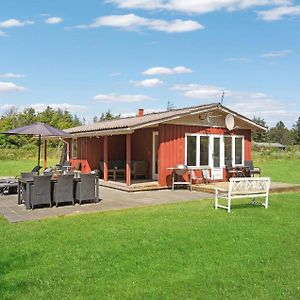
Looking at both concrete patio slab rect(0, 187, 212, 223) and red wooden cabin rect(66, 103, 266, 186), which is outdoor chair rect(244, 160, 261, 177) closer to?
red wooden cabin rect(66, 103, 266, 186)

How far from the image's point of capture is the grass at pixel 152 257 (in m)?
4.39

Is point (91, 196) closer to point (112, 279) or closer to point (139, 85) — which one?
point (112, 279)

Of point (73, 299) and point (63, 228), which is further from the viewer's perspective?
point (63, 228)

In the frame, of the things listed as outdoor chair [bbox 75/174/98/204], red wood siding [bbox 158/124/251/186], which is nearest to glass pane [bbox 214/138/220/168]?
red wood siding [bbox 158/124/251/186]

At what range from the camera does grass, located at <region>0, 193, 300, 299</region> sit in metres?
4.39

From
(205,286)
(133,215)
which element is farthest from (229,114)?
(205,286)

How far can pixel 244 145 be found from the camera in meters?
17.3

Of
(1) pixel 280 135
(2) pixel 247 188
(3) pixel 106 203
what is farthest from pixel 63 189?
(1) pixel 280 135

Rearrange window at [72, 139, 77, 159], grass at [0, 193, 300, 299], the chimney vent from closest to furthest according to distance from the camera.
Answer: grass at [0, 193, 300, 299]
the chimney vent
window at [72, 139, 77, 159]

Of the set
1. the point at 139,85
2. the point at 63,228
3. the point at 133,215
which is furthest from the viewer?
the point at 139,85

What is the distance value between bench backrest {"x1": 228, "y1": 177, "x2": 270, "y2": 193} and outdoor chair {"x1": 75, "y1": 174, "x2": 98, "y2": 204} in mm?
3883

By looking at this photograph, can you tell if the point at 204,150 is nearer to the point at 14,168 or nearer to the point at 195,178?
the point at 195,178

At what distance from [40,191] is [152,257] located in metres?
5.12

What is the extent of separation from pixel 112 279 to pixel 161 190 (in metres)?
9.73
